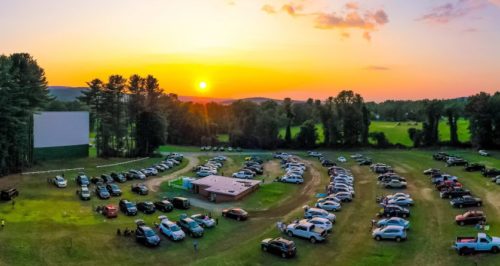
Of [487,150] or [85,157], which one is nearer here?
[85,157]

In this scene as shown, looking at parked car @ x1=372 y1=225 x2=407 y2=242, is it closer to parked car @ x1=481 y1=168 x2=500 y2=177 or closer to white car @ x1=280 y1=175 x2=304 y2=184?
white car @ x1=280 y1=175 x2=304 y2=184

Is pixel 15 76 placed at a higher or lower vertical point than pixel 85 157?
higher

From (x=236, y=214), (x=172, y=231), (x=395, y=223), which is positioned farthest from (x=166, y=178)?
(x=395, y=223)

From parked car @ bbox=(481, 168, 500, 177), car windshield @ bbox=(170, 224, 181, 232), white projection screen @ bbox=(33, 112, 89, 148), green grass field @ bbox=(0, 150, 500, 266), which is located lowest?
green grass field @ bbox=(0, 150, 500, 266)

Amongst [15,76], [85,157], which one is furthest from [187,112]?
[15,76]

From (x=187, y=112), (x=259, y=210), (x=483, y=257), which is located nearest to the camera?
(x=483, y=257)

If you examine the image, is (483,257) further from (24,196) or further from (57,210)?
(24,196)

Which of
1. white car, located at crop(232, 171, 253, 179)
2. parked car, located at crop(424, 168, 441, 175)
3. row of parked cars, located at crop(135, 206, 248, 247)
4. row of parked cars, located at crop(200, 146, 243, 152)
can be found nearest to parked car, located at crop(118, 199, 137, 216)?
row of parked cars, located at crop(135, 206, 248, 247)
